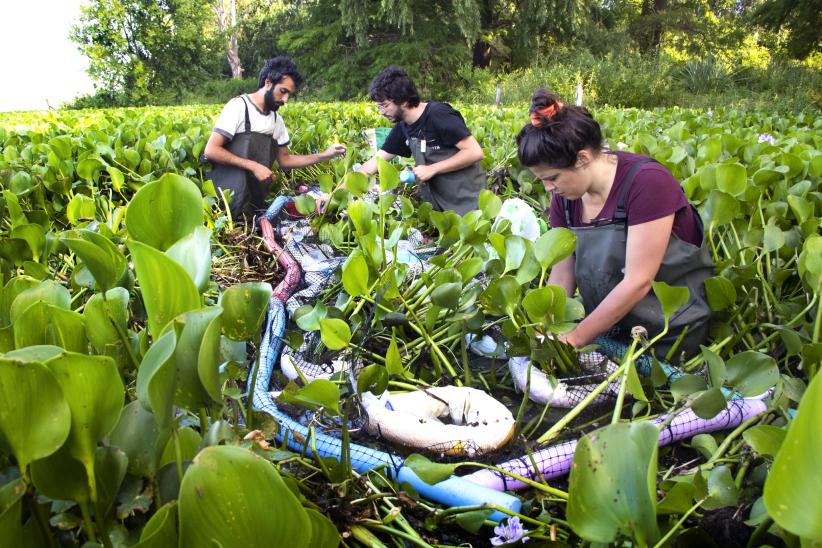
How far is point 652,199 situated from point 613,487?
1.20 m

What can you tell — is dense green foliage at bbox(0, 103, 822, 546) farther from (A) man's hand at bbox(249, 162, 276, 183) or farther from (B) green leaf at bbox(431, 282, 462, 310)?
(A) man's hand at bbox(249, 162, 276, 183)

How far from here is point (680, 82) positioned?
15.3 metres

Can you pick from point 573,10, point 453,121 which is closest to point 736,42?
point 573,10

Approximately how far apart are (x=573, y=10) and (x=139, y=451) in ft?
64.7

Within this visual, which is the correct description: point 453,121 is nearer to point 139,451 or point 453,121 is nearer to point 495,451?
point 495,451

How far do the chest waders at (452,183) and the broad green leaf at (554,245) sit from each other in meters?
1.79

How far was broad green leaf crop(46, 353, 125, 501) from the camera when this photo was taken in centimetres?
53

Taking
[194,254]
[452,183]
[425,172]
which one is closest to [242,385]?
[194,254]

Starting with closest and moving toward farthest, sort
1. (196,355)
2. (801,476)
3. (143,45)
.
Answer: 1. (801,476)
2. (196,355)
3. (143,45)

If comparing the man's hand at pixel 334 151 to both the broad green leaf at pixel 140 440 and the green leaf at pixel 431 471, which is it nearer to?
the green leaf at pixel 431 471

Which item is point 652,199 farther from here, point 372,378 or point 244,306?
point 244,306

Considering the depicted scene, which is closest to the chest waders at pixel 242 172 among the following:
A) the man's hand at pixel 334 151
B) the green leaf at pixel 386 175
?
the man's hand at pixel 334 151

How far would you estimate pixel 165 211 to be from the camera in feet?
2.90

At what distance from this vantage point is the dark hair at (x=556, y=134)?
1641mm
